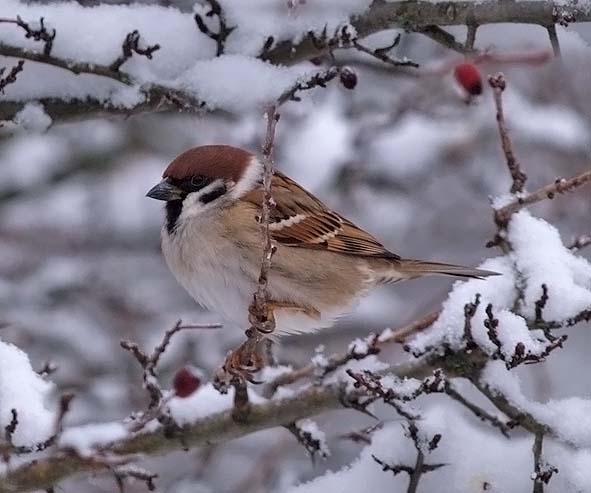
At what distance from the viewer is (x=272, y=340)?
147 inches

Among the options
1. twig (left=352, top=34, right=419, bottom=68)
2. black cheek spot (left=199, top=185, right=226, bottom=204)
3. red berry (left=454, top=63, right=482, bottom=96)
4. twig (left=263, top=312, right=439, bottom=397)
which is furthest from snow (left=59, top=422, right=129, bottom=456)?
red berry (left=454, top=63, right=482, bottom=96)

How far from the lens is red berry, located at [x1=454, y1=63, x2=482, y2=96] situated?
12.4 ft

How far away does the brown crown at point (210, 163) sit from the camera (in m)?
3.58

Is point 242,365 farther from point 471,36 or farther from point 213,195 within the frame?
point 471,36

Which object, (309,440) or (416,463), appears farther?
(309,440)

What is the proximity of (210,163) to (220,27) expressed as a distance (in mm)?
475

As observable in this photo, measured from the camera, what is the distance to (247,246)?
353 cm

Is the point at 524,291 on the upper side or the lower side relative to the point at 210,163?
lower

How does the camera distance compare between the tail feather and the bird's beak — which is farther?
the tail feather

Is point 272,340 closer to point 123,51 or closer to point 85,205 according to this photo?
point 123,51

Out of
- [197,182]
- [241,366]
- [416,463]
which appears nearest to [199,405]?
[241,366]

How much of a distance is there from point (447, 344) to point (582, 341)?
19.1 feet

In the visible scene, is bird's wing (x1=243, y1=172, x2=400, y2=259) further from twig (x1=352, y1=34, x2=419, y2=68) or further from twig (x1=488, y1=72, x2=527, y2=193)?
twig (x1=488, y1=72, x2=527, y2=193)

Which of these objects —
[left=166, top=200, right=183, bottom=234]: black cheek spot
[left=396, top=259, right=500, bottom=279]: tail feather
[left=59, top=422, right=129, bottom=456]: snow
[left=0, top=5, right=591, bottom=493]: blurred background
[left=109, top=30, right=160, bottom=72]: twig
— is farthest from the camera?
[left=0, top=5, right=591, bottom=493]: blurred background
